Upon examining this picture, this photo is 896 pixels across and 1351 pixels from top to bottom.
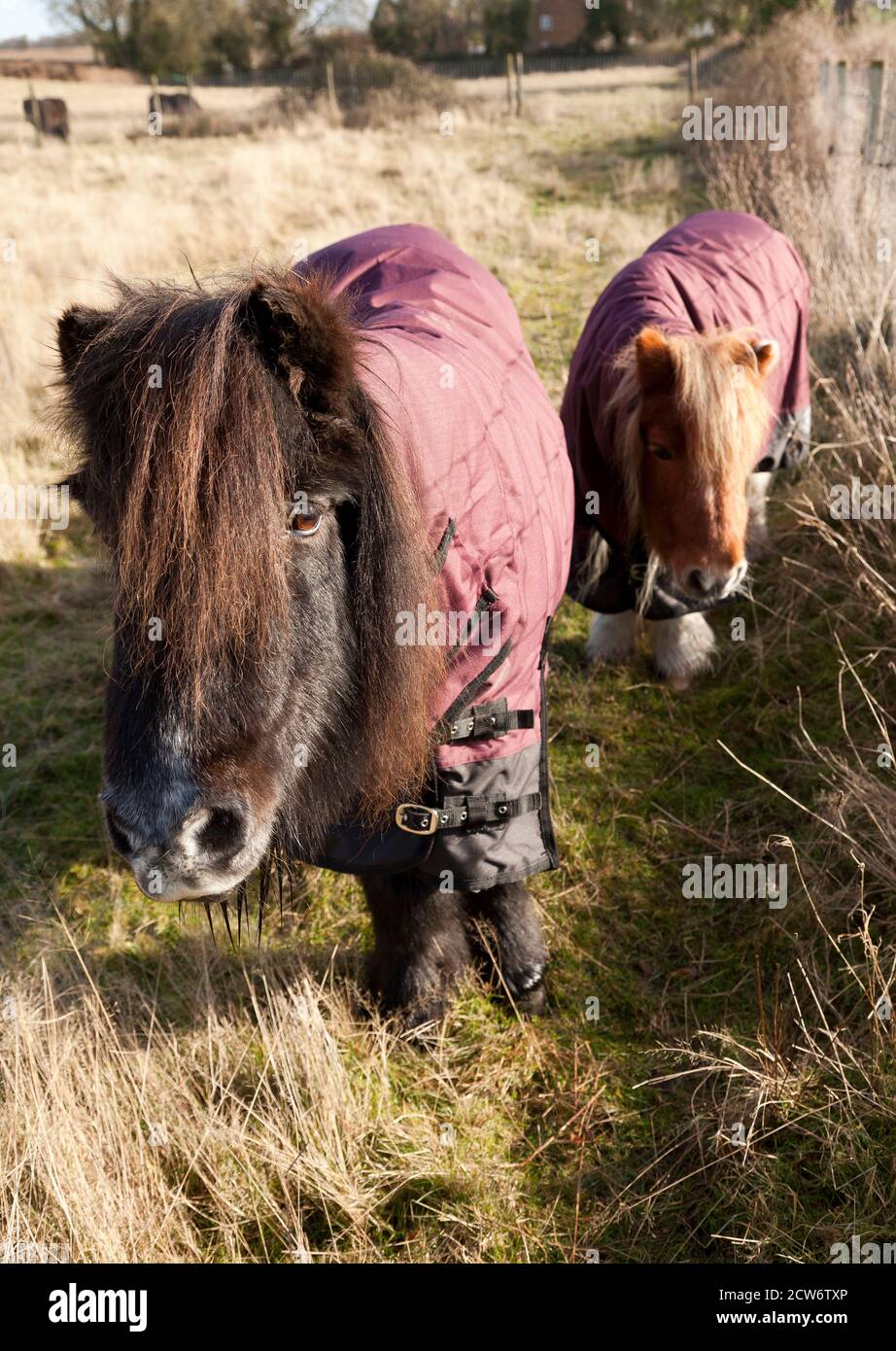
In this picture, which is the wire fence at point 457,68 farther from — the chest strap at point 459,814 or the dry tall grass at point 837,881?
the chest strap at point 459,814

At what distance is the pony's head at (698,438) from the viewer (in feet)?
11.5

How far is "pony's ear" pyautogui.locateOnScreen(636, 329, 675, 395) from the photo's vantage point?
352 cm

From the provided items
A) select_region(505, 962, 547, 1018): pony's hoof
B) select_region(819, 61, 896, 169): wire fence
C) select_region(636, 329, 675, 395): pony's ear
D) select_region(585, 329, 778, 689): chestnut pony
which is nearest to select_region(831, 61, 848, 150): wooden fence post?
select_region(819, 61, 896, 169): wire fence

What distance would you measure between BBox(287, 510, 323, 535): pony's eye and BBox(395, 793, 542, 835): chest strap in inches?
35.0

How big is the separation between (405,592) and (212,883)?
2.32ft

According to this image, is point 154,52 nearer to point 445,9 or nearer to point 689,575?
point 445,9

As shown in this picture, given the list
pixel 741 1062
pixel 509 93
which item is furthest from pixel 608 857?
pixel 509 93

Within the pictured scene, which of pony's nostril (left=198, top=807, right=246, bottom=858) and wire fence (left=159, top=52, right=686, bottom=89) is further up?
wire fence (left=159, top=52, right=686, bottom=89)

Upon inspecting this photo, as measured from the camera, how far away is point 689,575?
12.2 ft

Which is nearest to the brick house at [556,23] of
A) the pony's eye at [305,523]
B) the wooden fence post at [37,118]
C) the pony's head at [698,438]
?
the wooden fence post at [37,118]

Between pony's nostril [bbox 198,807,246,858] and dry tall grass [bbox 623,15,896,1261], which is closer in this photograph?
pony's nostril [bbox 198,807,246,858]

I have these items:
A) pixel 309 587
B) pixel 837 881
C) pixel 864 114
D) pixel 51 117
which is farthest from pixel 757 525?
pixel 51 117

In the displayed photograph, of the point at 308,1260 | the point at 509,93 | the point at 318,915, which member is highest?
the point at 509,93

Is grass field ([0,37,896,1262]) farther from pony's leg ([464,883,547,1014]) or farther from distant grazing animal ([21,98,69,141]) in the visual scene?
distant grazing animal ([21,98,69,141])
